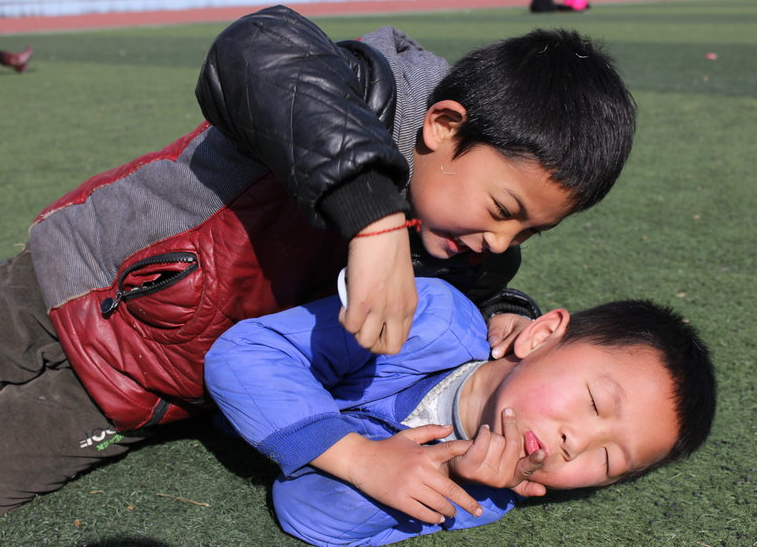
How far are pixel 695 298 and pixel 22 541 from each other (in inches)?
83.0

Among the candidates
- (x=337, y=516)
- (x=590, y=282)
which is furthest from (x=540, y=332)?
(x=590, y=282)

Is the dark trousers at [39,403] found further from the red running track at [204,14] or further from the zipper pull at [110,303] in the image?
the red running track at [204,14]

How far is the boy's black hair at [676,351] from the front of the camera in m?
1.70

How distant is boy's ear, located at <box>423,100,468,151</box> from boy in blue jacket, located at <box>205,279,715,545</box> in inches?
15.7

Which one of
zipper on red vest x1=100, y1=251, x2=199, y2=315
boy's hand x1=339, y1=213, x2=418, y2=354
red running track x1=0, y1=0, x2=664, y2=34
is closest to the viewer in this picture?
boy's hand x1=339, y1=213, x2=418, y2=354

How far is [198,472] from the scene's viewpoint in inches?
72.7

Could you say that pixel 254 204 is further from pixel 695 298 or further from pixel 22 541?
pixel 695 298

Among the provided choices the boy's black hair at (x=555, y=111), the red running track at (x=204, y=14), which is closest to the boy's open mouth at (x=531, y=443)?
the boy's black hair at (x=555, y=111)

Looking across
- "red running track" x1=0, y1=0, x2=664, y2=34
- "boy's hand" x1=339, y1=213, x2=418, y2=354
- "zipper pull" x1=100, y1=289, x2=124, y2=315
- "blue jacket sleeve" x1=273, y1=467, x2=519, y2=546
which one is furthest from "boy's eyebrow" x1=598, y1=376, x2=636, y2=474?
"red running track" x1=0, y1=0, x2=664, y2=34

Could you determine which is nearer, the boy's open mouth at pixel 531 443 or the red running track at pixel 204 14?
the boy's open mouth at pixel 531 443

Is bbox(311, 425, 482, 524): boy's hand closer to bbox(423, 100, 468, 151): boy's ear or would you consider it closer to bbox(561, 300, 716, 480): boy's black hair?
bbox(561, 300, 716, 480): boy's black hair

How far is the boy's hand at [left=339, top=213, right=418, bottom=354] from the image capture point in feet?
4.39

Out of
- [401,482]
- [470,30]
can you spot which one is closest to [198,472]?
[401,482]

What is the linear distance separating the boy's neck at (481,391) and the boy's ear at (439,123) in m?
0.52
